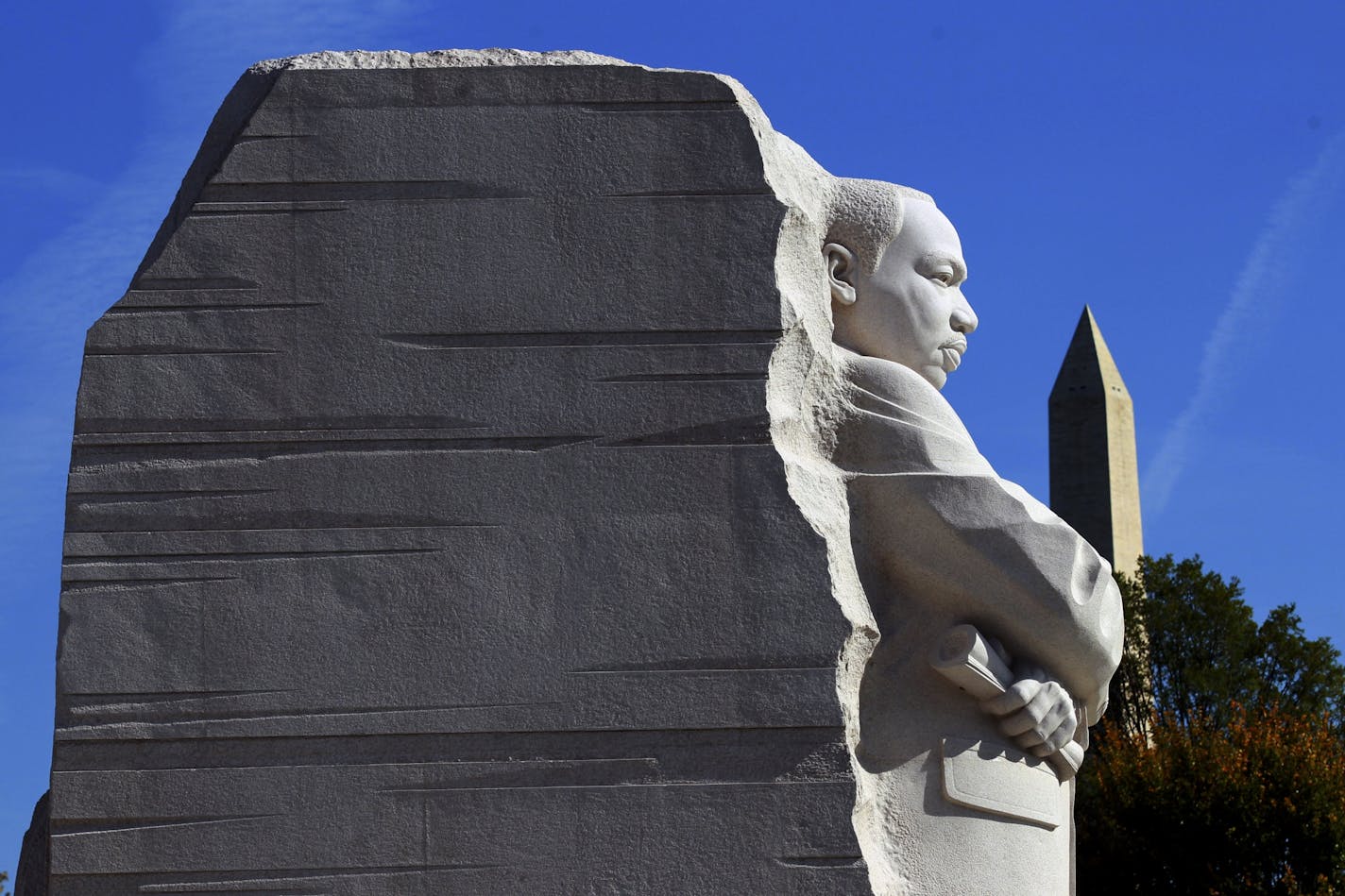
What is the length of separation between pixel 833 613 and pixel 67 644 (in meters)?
1.80

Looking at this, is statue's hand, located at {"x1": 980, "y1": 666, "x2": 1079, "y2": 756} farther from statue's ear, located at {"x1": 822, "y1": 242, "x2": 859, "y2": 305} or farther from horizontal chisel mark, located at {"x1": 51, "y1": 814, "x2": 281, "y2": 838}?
horizontal chisel mark, located at {"x1": 51, "y1": 814, "x2": 281, "y2": 838}

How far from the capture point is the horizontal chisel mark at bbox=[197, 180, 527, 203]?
4.58 metres

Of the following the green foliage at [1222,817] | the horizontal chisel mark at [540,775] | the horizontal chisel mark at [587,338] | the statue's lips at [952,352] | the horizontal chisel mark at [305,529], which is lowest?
the horizontal chisel mark at [540,775]

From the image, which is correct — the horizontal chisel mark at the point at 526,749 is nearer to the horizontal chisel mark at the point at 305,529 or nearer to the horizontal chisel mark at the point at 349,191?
the horizontal chisel mark at the point at 305,529

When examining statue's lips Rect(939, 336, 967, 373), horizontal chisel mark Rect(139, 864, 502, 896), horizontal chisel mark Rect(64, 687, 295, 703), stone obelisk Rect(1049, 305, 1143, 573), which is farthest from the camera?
stone obelisk Rect(1049, 305, 1143, 573)

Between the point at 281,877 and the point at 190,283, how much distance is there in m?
1.45

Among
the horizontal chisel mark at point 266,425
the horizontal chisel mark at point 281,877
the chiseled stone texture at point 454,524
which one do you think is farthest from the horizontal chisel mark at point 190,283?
the horizontal chisel mark at point 281,877

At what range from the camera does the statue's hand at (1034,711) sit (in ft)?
15.3

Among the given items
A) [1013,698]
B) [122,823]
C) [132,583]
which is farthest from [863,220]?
[122,823]

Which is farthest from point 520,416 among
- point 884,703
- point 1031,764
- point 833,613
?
point 1031,764

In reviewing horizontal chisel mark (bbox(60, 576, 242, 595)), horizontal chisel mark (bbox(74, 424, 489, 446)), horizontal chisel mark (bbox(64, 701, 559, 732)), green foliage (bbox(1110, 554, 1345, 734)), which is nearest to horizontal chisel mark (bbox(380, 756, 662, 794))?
horizontal chisel mark (bbox(64, 701, 559, 732))

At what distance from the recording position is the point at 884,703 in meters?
4.67

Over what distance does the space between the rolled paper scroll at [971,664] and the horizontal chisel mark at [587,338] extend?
2.91 feet

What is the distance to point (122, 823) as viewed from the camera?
429 centimetres
